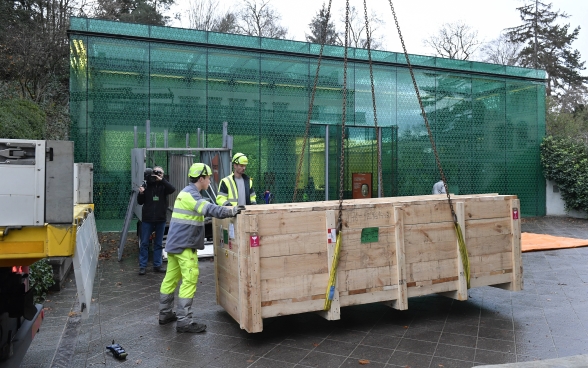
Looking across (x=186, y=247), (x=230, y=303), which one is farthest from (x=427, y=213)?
(x=186, y=247)

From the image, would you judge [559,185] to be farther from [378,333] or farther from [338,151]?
[378,333]

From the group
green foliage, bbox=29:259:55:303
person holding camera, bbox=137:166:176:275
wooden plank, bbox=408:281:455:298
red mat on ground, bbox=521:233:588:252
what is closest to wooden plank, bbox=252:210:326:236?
wooden plank, bbox=408:281:455:298

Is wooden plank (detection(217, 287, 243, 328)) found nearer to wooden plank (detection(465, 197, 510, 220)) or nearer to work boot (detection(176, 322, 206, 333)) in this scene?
work boot (detection(176, 322, 206, 333))

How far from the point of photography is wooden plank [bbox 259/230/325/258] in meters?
5.17

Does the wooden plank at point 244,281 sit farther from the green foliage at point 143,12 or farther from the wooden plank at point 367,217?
the green foliage at point 143,12

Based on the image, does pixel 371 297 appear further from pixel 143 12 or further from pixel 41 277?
pixel 143 12

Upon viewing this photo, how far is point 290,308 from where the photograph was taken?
5.26 meters

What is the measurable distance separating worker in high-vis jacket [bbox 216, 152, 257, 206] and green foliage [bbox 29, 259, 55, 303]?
2.75 m

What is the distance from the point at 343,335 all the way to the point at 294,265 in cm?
105

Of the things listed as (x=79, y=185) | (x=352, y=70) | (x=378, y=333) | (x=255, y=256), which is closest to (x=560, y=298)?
(x=378, y=333)

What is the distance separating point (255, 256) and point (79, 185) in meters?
2.19

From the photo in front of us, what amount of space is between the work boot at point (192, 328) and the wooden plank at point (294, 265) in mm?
1123

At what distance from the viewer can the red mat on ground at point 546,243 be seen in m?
11.8

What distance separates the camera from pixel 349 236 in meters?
5.55
